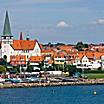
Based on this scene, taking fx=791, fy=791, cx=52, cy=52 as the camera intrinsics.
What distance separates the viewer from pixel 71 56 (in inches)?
6186

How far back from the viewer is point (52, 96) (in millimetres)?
96312

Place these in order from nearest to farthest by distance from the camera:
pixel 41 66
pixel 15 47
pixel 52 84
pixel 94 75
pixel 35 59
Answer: pixel 52 84 < pixel 94 75 < pixel 41 66 < pixel 35 59 < pixel 15 47

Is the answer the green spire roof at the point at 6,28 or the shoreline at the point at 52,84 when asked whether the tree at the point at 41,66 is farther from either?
the shoreline at the point at 52,84

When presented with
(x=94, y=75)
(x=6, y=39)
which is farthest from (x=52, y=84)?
(x=6, y=39)

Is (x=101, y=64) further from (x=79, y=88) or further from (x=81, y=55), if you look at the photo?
(x=79, y=88)

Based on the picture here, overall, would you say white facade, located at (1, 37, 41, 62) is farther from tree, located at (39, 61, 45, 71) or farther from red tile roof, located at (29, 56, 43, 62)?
tree, located at (39, 61, 45, 71)

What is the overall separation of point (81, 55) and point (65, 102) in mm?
72420

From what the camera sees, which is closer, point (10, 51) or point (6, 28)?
point (10, 51)

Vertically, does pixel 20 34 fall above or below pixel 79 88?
above

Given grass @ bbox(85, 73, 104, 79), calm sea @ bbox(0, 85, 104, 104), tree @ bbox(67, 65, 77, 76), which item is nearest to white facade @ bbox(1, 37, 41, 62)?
tree @ bbox(67, 65, 77, 76)

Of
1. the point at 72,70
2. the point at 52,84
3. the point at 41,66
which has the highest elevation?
the point at 41,66

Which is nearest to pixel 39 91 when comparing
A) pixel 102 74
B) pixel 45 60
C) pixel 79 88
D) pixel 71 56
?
pixel 79 88

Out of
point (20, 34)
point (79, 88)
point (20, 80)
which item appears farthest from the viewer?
point (20, 34)

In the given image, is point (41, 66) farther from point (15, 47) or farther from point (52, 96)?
point (52, 96)
